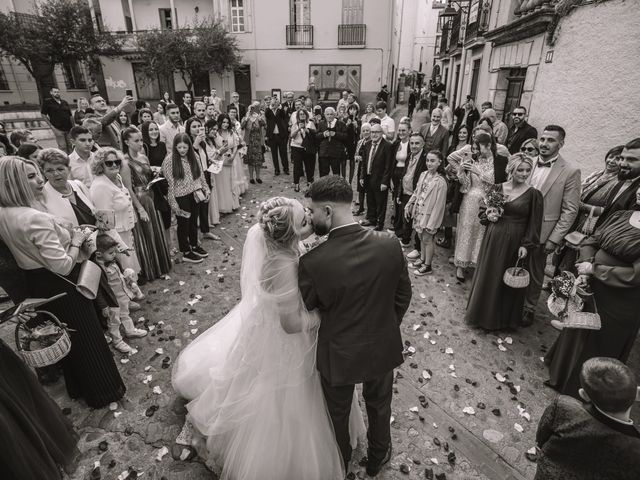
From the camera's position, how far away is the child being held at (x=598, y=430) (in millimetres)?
1786

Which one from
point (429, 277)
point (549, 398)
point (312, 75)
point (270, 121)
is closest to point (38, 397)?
point (549, 398)

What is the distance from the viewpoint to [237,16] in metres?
23.0

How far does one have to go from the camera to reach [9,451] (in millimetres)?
2168

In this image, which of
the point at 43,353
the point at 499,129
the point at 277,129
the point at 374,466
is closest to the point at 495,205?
the point at 374,466

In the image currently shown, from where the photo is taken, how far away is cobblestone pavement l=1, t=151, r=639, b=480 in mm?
3051

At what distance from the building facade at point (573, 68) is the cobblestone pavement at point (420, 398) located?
3.68 meters

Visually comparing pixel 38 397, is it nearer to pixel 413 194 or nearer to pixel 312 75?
pixel 413 194

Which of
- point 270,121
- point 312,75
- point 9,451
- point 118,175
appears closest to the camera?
point 9,451

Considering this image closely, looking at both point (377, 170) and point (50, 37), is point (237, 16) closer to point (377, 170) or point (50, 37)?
point (50, 37)

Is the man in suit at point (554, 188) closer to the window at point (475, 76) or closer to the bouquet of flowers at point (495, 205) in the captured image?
the bouquet of flowers at point (495, 205)

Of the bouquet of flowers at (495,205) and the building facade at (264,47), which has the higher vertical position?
the building facade at (264,47)

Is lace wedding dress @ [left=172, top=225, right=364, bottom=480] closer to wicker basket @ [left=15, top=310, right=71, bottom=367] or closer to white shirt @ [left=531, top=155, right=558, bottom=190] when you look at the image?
wicker basket @ [left=15, top=310, right=71, bottom=367]

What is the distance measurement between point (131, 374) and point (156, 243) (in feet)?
7.46

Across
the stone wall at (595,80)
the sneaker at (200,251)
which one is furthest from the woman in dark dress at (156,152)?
the stone wall at (595,80)
